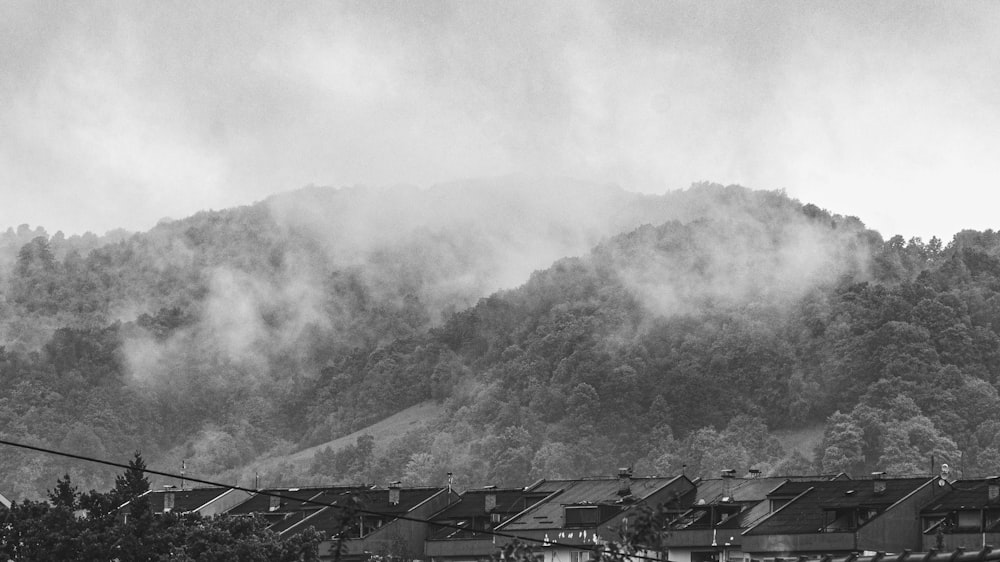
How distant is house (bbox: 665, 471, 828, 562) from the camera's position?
10444cm

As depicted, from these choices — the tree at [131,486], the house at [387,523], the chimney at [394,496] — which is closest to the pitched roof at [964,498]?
the house at [387,523]

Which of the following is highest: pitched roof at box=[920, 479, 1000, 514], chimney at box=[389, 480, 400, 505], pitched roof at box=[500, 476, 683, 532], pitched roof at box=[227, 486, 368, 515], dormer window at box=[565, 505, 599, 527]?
pitched roof at box=[227, 486, 368, 515]

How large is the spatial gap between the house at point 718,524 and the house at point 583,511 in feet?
7.67

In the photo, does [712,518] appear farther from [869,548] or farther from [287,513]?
[287,513]

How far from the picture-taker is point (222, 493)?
14050cm

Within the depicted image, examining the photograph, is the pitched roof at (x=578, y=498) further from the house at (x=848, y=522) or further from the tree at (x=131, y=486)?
the tree at (x=131, y=486)

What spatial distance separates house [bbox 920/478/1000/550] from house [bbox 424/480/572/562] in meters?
24.5

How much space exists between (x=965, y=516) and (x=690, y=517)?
1693 centimetres

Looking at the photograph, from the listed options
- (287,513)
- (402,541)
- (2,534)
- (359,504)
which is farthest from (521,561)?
(287,513)

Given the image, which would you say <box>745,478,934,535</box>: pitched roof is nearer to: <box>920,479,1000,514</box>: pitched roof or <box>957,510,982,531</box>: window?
<box>920,479,1000,514</box>: pitched roof

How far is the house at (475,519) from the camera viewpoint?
11450cm

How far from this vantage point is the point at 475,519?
4729 inches

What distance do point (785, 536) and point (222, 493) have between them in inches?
2016

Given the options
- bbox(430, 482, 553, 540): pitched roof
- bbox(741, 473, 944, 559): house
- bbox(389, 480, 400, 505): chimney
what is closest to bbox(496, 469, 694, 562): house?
bbox(430, 482, 553, 540): pitched roof
